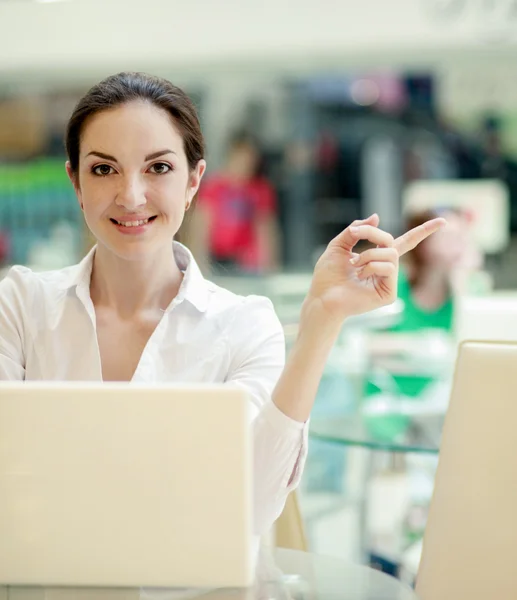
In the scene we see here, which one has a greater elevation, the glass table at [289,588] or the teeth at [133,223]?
the teeth at [133,223]

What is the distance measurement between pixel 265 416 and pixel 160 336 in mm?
308

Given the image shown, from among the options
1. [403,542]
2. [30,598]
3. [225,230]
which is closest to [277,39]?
[225,230]

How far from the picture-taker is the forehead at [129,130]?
156 cm

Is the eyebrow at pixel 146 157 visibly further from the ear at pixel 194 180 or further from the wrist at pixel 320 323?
the wrist at pixel 320 323

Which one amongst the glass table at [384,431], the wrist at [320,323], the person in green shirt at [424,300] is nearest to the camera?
the wrist at [320,323]

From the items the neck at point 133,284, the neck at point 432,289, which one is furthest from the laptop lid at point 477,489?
the neck at point 432,289

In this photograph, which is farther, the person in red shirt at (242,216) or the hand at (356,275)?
the person in red shirt at (242,216)

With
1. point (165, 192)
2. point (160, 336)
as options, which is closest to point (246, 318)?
point (160, 336)

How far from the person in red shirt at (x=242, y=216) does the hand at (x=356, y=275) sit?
16.6 ft

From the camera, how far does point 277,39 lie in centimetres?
599

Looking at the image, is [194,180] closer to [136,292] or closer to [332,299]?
[136,292]

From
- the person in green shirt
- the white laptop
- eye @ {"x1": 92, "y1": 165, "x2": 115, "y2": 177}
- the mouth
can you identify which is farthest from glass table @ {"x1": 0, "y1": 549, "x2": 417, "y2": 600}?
the person in green shirt

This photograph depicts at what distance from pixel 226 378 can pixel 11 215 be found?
214 inches

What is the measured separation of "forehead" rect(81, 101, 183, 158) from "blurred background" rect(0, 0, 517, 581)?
3.20m
